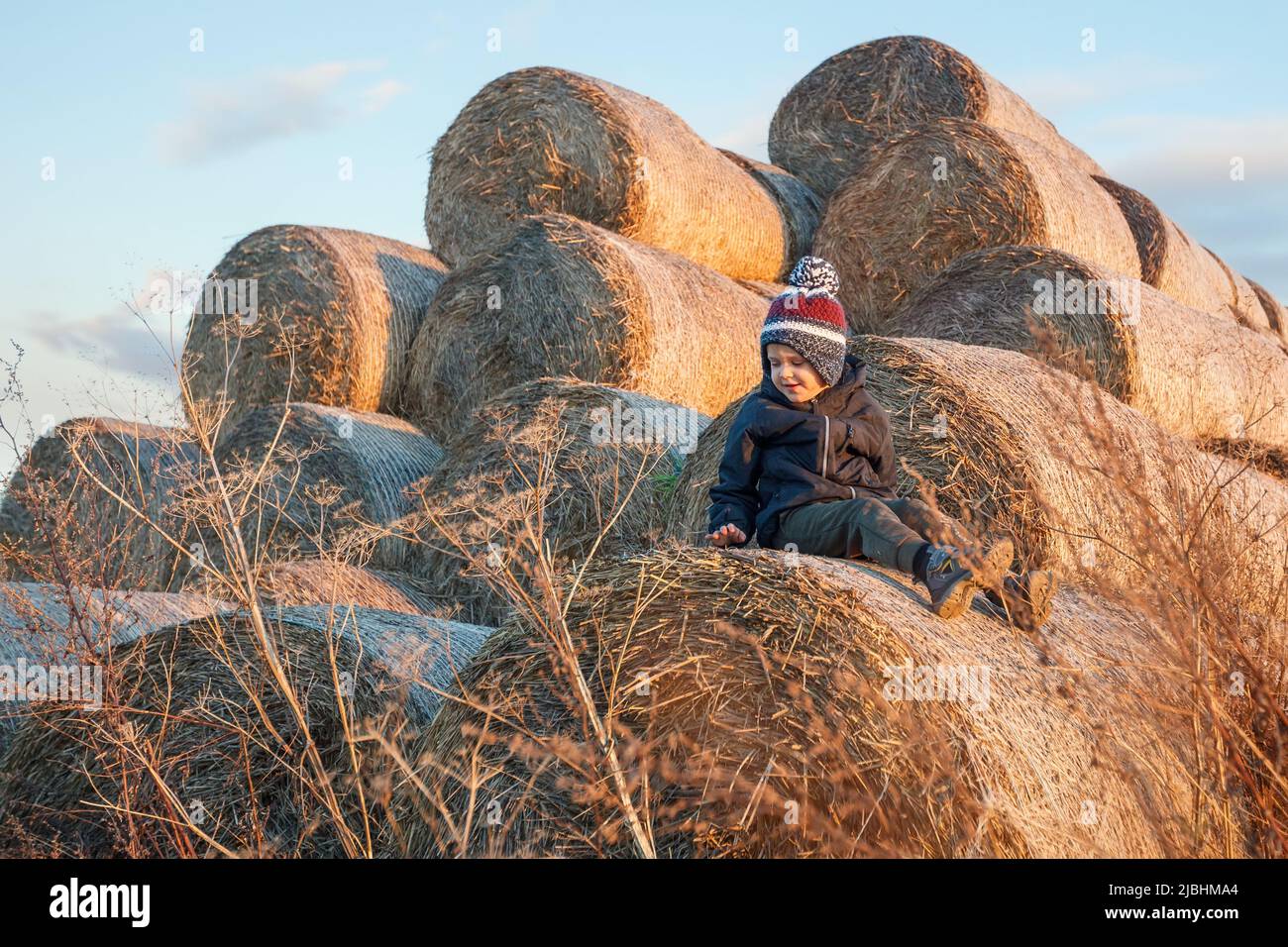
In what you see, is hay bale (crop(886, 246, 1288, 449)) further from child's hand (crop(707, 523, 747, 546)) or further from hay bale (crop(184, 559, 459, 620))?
hay bale (crop(184, 559, 459, 620))

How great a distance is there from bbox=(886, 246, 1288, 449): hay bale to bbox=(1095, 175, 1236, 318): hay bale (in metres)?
1.40

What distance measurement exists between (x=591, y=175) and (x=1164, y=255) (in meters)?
3.83

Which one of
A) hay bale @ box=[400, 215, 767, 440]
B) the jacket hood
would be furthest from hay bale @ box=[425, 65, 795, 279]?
the jacket hood

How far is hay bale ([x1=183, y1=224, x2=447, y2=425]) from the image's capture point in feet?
27.3

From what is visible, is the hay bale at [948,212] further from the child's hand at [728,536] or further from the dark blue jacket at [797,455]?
the child's hand at [728,536]

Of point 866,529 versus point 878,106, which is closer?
point 866,529

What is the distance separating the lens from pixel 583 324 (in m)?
7.54

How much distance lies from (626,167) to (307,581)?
345 centimetres

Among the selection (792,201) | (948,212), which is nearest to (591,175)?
(792,201)

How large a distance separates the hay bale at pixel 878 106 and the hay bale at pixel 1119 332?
238 centimetres

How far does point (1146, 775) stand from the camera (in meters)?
3.44

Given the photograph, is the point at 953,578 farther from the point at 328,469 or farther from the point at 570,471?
the point at 328,469
